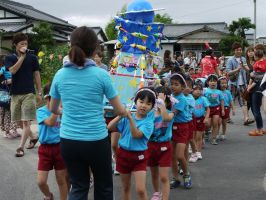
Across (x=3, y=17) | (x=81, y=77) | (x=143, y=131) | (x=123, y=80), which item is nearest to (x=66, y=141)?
(x=81, y=77)

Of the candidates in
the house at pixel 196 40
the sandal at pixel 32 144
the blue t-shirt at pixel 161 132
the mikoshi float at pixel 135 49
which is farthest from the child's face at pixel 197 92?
the house at pixel 196 40

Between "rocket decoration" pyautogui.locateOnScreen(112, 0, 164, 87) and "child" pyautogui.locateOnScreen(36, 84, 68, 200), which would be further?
"rocket decoration" pyautogui.locateOnScreen(112, 0, 164, 87)

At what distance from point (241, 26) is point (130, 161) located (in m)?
30.8

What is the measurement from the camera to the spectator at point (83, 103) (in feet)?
11.3

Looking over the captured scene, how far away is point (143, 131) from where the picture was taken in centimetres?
427

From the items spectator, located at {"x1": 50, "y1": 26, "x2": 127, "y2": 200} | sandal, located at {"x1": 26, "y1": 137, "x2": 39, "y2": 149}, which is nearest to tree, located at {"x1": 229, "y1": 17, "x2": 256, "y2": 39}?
sandal, located at {"x1": 26, "y1": 137, "x2": 39, "y2": 149}

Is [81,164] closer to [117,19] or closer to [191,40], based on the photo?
[117,19]

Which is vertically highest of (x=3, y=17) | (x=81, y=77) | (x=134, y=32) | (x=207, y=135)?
(x=3, y=17)

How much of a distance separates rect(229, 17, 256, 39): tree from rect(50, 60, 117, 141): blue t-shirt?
31187 mm

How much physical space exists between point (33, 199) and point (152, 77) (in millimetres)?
2128

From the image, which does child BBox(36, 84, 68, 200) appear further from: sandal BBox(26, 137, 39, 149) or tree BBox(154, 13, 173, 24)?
tree BBox(154, 13, 173, 24)

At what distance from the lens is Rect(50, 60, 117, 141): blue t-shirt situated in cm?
346

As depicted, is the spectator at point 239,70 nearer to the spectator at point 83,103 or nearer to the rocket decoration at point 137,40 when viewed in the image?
the rocket decoration at point 137,40

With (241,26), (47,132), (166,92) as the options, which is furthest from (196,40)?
(47,132)
